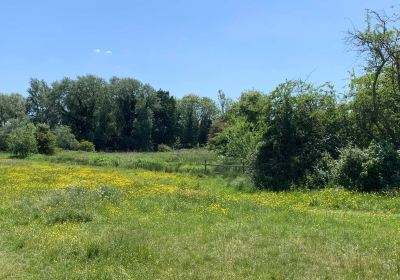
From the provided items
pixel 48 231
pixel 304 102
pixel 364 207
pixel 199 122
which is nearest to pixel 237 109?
pixel 304 102

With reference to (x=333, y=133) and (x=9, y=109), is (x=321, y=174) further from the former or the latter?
(x=9, y=109)

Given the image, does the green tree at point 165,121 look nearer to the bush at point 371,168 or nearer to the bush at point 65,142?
the bush at point 65,142

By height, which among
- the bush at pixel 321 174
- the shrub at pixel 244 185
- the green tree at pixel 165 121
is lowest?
the shrub at pixel 244 185

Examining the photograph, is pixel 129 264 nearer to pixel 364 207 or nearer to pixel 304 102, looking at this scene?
pixel 364 207

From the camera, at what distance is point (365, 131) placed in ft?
79.6

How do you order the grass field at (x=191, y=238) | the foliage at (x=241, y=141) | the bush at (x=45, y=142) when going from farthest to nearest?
the bush at (x=45, y=142), the foliage at (x=241, y=141), the grass field at (x=191, y=238)

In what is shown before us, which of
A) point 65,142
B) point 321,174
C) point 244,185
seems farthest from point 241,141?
point 65,142

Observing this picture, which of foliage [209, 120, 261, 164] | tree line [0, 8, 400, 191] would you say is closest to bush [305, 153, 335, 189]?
tree line [0, 8, 400, 191]

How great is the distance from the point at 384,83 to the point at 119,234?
20036mm

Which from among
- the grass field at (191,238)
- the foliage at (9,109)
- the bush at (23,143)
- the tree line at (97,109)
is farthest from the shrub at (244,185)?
the foliage at (9,109)

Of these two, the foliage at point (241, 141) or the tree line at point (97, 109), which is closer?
the foliage at point (241, 141)

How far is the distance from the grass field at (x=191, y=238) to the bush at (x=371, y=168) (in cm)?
343

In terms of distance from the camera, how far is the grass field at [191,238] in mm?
7934

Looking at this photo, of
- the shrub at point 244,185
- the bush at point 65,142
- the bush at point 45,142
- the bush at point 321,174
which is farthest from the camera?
the bush at point 65,142
